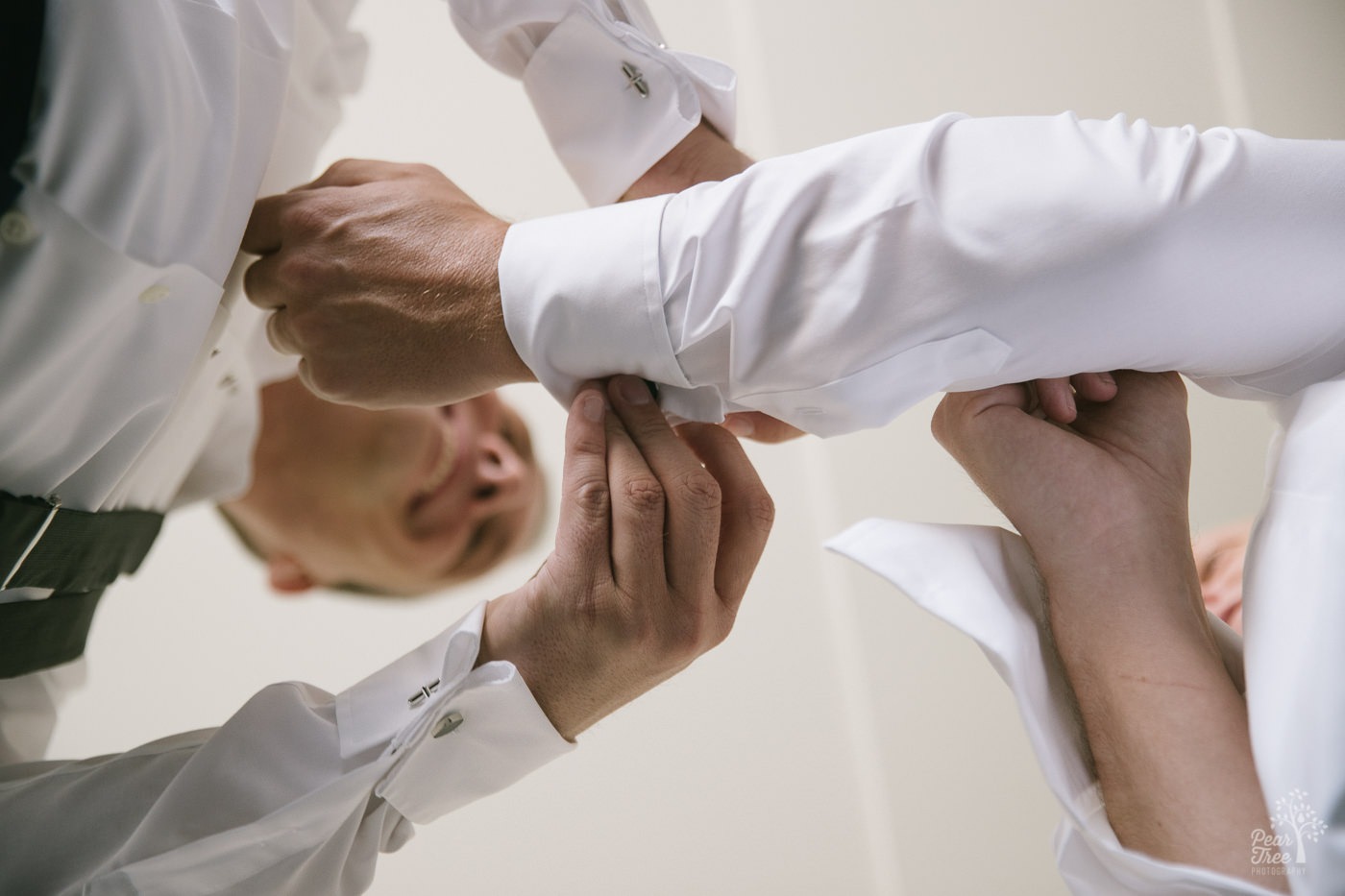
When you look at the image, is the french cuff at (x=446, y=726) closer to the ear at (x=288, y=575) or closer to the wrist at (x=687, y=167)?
the wrist at (x=687, y=167)

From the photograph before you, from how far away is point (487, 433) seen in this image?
1436 mm

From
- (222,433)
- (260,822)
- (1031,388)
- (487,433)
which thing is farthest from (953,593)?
(487,433)

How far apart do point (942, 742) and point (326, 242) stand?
3.28ft

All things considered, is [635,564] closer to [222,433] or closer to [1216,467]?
[222,433]

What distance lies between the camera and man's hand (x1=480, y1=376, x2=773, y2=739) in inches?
26.1

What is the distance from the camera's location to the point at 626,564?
2.19ft

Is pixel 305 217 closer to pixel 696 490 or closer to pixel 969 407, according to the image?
pixel 696 490

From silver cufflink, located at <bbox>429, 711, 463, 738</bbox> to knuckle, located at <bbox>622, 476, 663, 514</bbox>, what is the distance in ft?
0.74

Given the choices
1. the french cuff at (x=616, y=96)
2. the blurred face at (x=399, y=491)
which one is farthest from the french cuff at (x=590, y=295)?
the blurred face at (x=399, y=491)

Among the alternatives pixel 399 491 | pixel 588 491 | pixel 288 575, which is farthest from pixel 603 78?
pixel 288 575

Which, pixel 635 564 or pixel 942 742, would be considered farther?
pixel 942 742

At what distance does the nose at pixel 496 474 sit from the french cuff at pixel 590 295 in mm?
756

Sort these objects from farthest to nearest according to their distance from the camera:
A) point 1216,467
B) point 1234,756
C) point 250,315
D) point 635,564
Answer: point 1216,467 → point 250,315 → point 635,564 → point 1234,756

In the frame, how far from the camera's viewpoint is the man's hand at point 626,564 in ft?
2.17
